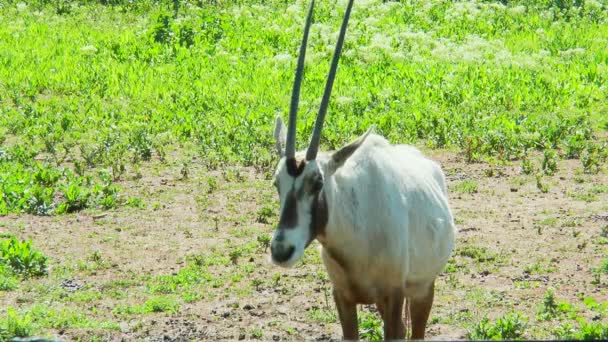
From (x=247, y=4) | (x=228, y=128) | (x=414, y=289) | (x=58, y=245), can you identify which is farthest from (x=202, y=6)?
(x=414, y=289)

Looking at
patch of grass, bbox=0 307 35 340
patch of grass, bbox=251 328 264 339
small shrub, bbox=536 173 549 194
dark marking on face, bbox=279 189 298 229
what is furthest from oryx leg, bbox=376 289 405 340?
small shrub, bbox=536 173 549 194

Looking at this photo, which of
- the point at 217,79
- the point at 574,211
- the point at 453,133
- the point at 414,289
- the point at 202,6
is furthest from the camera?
the point at 202,6

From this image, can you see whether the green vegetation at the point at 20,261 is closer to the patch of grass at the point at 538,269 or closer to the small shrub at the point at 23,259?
the small shrub at the point at 23,259

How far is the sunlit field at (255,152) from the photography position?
10508mm

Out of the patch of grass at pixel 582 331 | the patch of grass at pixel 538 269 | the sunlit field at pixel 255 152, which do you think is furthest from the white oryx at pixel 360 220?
the patch of grass at pixel 538 269

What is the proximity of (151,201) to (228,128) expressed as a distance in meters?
2.78

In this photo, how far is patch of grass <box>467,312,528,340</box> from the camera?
9117 mm

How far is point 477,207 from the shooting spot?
1375cm

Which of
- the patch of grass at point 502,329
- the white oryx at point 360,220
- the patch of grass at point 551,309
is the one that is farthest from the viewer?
the patch of grass at point 551,309

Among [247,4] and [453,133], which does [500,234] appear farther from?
[247,4]

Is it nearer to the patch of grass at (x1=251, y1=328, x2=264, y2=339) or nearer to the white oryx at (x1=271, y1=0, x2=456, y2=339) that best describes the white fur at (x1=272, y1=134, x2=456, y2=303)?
the white oryx at (x1=271, y1=0, x2=456, y2=339)

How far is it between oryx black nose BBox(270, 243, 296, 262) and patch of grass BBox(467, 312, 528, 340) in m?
2.79

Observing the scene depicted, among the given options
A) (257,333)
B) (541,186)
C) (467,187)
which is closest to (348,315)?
(257,333)

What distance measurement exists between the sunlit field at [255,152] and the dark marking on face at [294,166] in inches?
108
